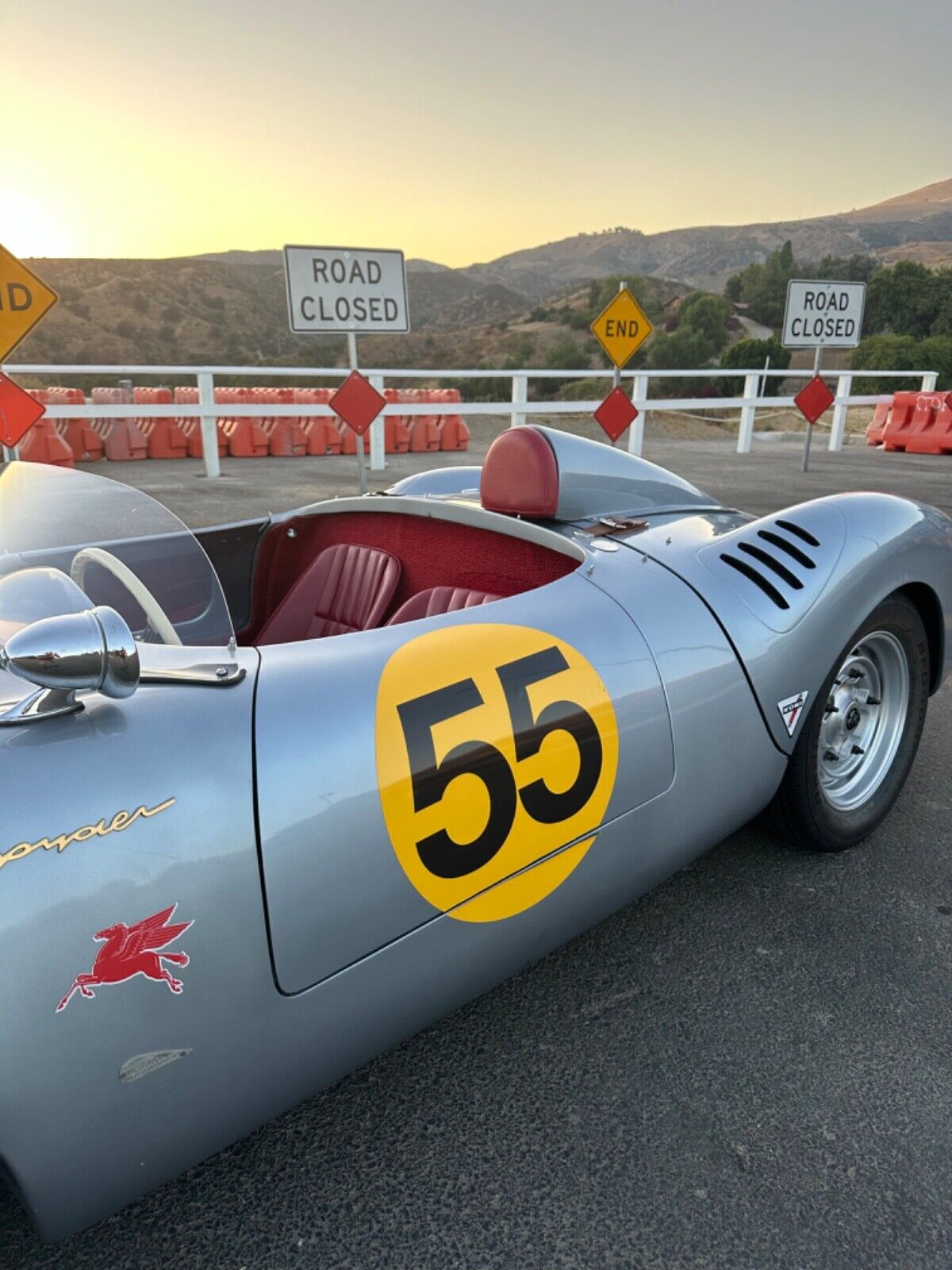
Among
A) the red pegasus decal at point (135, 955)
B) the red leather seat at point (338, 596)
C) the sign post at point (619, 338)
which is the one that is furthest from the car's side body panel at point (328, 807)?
the sign post at point (619, 338)

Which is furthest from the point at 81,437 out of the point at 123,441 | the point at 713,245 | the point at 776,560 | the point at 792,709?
the point at 713,245

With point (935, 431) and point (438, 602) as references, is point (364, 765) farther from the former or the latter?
point (935, 431)

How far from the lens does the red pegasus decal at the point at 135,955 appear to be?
1.16 m

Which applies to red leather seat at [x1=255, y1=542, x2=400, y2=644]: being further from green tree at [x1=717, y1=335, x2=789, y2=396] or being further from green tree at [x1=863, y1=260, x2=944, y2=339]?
green tree at [x1=863, y1=260, x2=944, y2=339]

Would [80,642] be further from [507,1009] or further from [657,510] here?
[657,510]

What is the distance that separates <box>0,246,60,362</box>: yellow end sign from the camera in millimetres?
7012

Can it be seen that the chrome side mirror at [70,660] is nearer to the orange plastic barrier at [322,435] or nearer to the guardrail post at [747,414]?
the orange plastic barrier at [322,435]

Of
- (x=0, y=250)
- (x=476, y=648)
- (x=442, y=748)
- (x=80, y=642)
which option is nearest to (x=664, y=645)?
(x=476, y=648)

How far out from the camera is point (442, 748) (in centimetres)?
157

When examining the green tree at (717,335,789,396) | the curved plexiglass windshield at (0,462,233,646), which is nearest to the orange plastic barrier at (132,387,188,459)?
the curved plexiglass windshield at (0,462,233,646)

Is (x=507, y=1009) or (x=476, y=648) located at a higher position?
(x=476, y=648)

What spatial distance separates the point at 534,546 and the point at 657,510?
470mm

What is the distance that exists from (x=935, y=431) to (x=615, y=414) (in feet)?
26.7

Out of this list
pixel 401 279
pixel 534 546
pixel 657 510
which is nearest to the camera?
pixel 534 546
